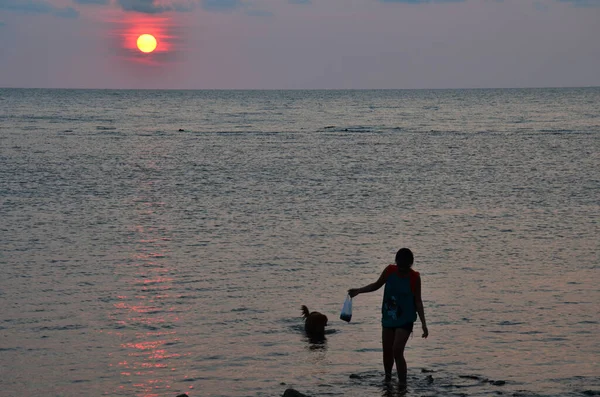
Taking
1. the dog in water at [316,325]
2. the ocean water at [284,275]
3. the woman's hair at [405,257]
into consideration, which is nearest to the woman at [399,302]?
the woman's hair at [405,257]

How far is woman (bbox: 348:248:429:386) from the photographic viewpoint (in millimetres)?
8898

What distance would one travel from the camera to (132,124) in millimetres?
73000

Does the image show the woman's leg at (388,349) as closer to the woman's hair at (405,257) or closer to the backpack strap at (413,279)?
the backpack strap at (413,279)

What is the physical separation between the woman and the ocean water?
0.54m

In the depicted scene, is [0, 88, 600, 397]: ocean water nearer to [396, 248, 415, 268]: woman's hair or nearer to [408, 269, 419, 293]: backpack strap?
[408, 269, 419, 293]: backpack strap

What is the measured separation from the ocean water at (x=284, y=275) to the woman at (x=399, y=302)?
0.54m

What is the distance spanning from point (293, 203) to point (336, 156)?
674 inches

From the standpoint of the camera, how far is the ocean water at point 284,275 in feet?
32.3

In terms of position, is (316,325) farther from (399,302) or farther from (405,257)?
(405,257)

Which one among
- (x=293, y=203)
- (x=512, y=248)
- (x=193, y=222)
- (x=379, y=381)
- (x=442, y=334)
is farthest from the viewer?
(x=293, y=203)

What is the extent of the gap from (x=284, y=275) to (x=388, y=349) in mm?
5717

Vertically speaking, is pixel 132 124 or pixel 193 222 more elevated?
pixel 132 124

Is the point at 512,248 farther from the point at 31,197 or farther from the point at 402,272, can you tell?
the point at 31,197

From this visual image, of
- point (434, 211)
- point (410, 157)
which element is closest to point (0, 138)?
point (410, 157)
